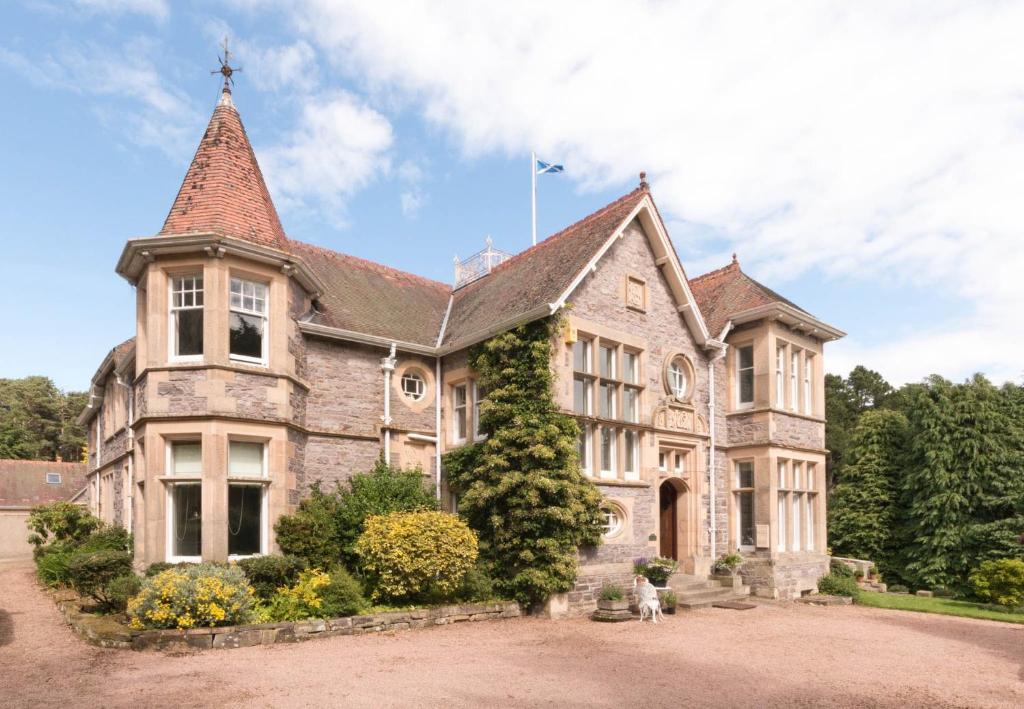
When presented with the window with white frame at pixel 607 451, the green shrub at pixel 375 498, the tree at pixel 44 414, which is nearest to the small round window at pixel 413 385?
the green shrub at pixel 375 498

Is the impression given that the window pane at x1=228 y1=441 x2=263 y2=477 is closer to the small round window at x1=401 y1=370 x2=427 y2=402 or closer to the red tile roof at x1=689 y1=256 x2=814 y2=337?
the small round window at x1=401 y1=370 x2=427 y2=402

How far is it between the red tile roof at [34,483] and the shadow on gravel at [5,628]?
2918cm

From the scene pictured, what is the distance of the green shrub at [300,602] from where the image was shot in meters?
12.1

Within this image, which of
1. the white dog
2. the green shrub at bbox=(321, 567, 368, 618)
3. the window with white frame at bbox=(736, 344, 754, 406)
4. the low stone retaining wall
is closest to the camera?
the low stone retaining wall

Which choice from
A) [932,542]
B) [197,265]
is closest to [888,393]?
[932,542]

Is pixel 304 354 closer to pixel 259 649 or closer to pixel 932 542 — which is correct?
pixel 259 649

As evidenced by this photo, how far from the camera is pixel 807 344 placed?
70.0 ft

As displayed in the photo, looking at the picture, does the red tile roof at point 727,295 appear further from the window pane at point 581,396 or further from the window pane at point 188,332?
the window pane at point 188,332

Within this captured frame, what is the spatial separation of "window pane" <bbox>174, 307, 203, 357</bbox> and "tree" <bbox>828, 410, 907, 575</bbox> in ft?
79.8

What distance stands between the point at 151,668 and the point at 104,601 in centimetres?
481

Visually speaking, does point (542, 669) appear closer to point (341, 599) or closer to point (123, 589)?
point (341, 599)

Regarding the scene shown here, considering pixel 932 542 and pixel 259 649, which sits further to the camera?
pixel 932 542

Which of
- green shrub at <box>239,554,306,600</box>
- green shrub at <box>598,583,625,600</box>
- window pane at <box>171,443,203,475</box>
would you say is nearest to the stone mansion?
window pane at <box>171,443,203,475</box>

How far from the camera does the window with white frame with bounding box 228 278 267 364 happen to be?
1427cm
